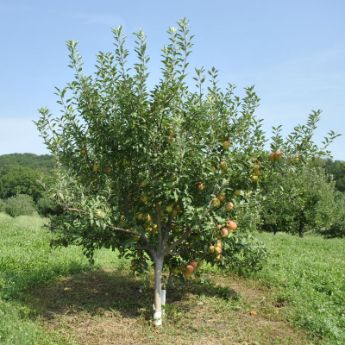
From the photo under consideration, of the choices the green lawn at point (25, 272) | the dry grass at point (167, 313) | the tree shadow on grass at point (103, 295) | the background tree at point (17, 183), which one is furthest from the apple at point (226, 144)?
the background tree at point (17, 183)

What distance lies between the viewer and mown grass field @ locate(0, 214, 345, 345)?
218 inches

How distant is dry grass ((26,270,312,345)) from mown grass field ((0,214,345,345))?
1cm

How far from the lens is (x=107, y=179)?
18.6 ft

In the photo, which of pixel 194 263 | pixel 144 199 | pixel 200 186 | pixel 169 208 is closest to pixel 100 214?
pixel 144 199

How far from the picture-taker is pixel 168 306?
649 centimetres

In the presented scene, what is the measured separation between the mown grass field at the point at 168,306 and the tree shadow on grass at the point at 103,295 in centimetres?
2

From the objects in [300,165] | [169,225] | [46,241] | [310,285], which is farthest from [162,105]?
[46,241]

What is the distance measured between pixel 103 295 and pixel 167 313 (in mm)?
1291

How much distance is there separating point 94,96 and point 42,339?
3.09 m

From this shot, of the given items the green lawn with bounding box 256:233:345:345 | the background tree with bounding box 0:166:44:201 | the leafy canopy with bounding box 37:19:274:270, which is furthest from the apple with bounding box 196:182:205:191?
the background tree with bounding box 0:166:44:201

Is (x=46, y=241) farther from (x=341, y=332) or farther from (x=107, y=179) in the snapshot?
(x=341, y=332)

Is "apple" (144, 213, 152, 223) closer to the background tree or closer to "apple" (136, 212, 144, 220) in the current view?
"apple" (136, 212, 144, 220)

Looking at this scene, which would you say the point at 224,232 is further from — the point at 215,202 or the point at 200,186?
the point at 200,186

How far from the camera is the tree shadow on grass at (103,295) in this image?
6.38m
